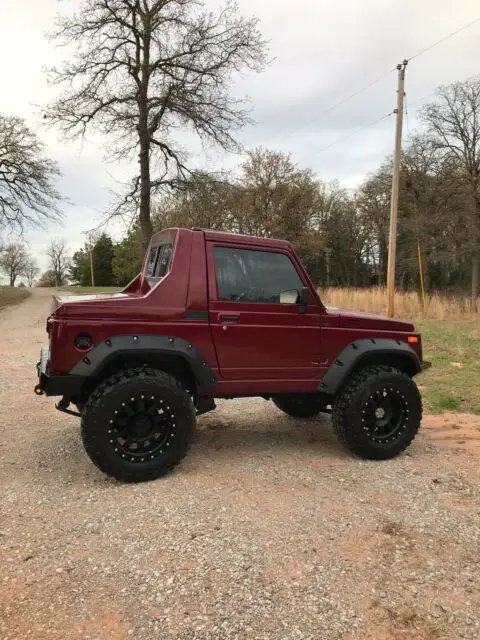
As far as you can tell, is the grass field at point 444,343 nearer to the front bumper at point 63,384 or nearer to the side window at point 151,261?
the side window at point 151,261

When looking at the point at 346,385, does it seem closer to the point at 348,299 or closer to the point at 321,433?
the point at 321,433

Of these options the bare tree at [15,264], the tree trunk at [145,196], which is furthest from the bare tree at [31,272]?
the tree trunk at [145,196]

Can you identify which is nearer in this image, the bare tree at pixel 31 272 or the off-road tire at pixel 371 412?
the off-road tire at pixel 371 412

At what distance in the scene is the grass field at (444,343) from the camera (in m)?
7.24

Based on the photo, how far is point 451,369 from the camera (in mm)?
9133

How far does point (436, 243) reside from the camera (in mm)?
34375

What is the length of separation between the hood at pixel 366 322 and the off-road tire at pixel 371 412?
39 cm

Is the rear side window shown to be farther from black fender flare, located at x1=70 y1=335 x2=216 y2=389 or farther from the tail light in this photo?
the tail light

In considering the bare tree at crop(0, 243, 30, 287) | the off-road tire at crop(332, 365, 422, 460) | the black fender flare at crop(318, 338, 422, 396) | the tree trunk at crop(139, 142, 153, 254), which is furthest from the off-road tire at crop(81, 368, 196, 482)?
the bare tree at crop(0, 243, 30, 287)

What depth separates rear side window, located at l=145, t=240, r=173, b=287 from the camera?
451 cm

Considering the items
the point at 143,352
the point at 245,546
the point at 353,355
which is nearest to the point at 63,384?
the point at 143,352

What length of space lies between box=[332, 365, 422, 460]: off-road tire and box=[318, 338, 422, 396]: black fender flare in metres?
0.14

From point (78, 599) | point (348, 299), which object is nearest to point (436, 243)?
point (348, 299)

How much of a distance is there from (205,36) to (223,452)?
56.4ft
